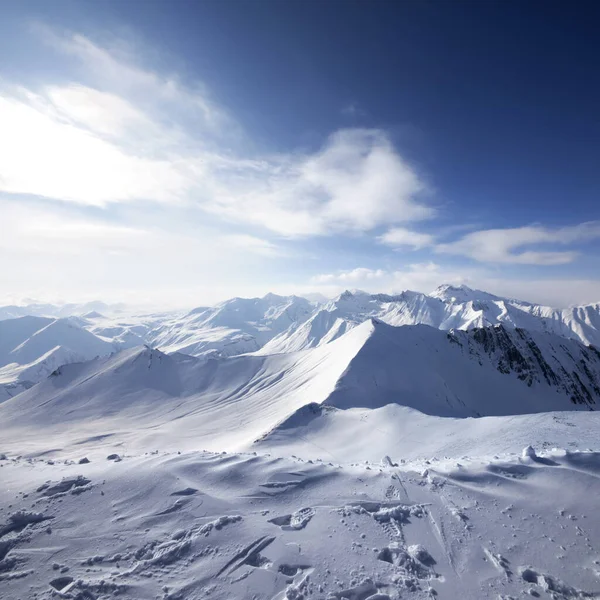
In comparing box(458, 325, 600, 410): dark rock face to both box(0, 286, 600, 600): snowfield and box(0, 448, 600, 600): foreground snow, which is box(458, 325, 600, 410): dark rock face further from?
box(0, 448, 600, 600): foreground snow

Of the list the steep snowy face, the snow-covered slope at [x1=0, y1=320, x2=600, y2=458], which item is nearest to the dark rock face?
the steep snowy face

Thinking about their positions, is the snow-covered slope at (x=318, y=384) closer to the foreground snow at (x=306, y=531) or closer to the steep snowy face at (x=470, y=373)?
the steep snowy face at (x=470, y=373)

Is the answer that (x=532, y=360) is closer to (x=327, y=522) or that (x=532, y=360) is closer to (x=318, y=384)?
(x=318, y=384)

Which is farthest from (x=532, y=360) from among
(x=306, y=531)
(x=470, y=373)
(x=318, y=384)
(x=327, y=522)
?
(x=306, y=531)

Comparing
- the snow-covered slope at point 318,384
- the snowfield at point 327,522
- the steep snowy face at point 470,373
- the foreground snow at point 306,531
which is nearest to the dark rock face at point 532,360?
the steep snowy face at point 470,373

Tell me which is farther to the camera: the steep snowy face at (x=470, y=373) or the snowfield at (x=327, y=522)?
the steep snowy face at (x=470, y=373)
